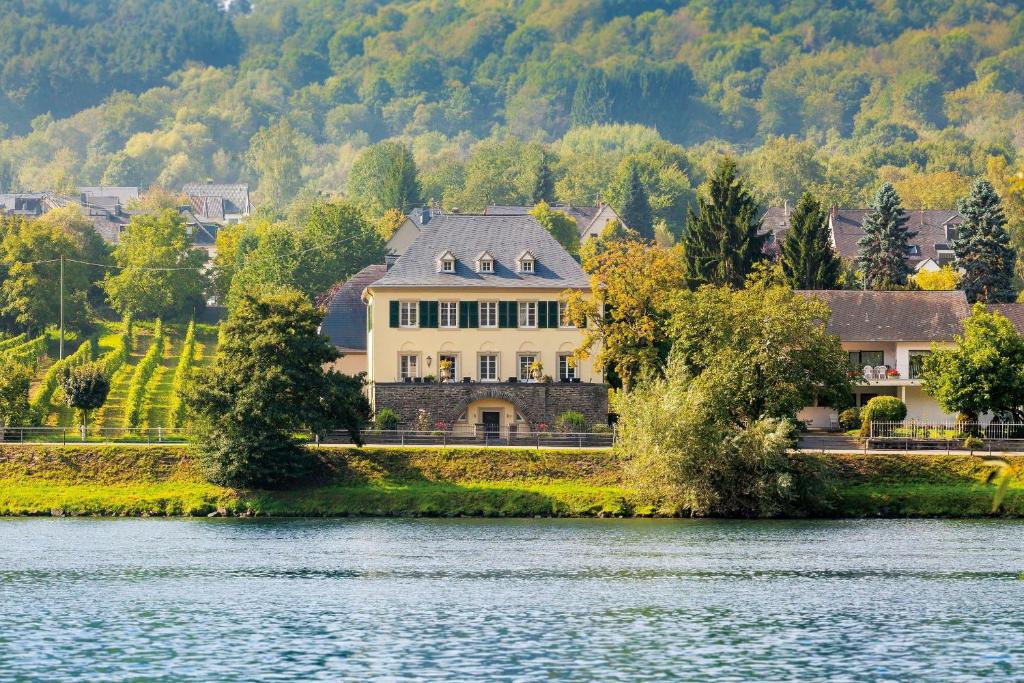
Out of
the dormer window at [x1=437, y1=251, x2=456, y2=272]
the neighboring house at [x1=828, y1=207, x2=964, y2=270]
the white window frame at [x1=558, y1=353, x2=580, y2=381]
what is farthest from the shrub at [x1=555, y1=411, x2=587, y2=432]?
the neighboring house at [x1=828, y1=207, x2=964, y2=270]

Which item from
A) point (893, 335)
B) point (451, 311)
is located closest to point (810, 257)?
point (893, 335)

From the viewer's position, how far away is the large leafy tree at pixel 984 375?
89188 mm

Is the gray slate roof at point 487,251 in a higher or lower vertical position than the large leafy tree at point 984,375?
higher

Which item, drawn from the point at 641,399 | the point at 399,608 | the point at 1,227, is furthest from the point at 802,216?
the point at 399,608

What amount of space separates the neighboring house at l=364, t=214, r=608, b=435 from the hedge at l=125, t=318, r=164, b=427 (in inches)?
458

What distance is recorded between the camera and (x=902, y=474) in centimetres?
8306

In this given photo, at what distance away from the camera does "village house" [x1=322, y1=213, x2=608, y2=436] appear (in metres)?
95.8

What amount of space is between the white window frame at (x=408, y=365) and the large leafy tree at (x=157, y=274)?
48.9 m

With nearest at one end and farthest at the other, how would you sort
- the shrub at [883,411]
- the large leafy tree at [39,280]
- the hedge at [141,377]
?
the shrub at [883,411] → the hedge at [141,377] → the large leafy tree at [39,280]

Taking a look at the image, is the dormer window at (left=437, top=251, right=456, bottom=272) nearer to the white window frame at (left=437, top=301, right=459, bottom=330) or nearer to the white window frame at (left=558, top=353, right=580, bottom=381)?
the white window frame at (left=437, top=301, right=459, bottom=330)

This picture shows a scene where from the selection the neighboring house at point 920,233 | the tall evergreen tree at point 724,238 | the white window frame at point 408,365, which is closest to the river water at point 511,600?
the white window frame at point 408,365

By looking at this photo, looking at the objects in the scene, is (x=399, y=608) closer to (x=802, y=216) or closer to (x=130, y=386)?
(x=130, y=386)

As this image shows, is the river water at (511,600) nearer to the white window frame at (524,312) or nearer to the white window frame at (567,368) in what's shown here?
the white window frame at (567,368)

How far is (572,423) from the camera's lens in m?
94.6
